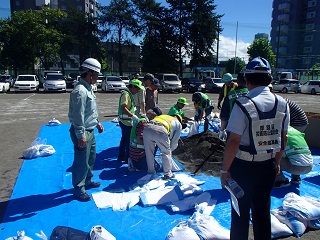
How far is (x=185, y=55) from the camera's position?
41406 mm

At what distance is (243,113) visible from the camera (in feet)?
7.12

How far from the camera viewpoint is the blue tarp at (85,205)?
128 inches

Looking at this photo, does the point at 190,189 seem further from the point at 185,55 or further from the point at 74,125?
the point at 185,55

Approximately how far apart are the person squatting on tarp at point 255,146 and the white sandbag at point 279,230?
82 centimetres

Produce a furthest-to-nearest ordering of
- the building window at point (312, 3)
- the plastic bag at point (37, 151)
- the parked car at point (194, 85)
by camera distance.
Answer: the building window at point (312, 3) → the parked car at point (194, 85) → the plastic bag at point (37, 151)

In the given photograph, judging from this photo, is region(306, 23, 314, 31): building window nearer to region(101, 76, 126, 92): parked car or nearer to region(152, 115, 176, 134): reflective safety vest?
region(101, 76, 126, 92): parked car

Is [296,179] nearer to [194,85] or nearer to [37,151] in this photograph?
[37,151]

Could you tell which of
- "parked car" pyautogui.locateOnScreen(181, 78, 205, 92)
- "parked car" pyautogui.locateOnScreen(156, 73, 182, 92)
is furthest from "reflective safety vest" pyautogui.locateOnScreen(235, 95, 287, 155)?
"parked car" pyautogui.locateOnScreen(181, 78, 205, 92)

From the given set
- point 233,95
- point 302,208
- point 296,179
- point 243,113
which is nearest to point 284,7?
point 233,95

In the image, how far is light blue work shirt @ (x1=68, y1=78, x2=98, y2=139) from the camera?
11.8 feet

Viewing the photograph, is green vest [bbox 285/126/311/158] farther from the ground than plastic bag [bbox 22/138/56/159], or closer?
farther from the ground

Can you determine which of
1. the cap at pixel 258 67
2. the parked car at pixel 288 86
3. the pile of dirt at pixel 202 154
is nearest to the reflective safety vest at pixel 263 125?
the cap at pixel 258 67

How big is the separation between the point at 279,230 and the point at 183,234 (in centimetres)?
113

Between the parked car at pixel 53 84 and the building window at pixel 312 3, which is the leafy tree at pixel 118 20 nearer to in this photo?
the parked car at pixel 53 84
